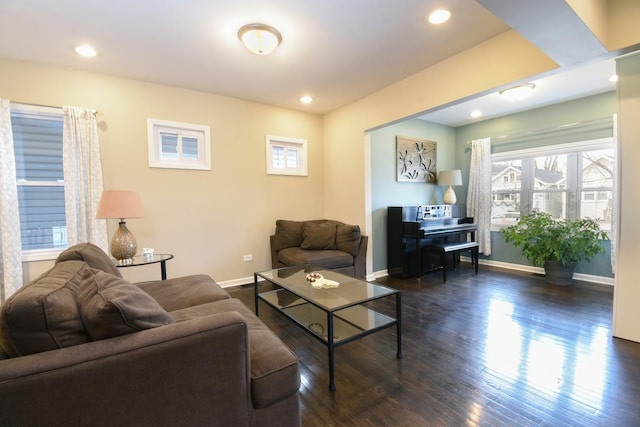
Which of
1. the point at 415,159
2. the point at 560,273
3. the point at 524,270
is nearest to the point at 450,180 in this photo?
the point at 415,159

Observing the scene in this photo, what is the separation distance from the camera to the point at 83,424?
0.84m

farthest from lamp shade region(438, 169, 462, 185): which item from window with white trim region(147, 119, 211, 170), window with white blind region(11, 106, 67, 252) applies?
window with white blind region(11, 106, 67, 252)

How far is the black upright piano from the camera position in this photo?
155 inches

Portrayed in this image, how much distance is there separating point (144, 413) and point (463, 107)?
15.4 ft

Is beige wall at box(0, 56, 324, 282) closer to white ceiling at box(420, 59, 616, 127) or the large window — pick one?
white ceiling at box(420, 59, 616, 127)

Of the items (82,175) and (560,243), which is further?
(560,243)

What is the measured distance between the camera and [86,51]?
2.50 m

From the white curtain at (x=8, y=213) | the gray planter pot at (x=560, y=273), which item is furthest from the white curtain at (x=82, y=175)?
the gray planter pot at (x=560, y=273)

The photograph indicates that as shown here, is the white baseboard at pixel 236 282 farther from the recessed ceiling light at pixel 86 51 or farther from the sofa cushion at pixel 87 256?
the recessed ceiling light at pixel 86 51

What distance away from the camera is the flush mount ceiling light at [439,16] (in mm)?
2051

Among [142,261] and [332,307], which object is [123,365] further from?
[142,261]

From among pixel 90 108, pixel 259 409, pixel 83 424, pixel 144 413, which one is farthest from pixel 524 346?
pixel 90 108

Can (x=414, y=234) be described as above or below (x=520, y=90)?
below

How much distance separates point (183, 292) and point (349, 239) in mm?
2215
